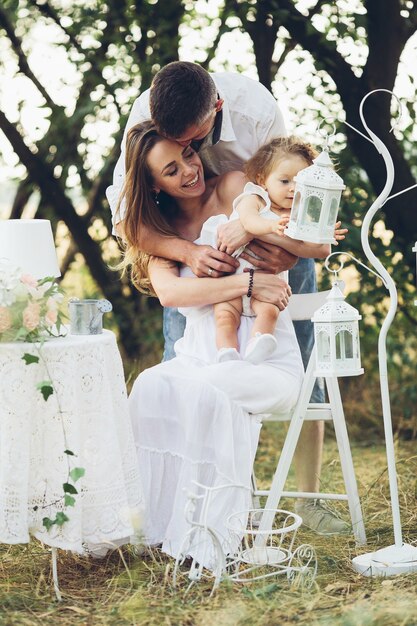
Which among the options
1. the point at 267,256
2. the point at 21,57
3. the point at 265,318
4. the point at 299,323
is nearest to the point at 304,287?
the point at 299,323

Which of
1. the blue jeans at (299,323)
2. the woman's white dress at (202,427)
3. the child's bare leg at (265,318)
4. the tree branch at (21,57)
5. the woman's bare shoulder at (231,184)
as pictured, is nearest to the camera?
the woman's white dress at (202,427)

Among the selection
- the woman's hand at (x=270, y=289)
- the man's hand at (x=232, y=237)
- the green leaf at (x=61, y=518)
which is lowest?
the green leaf at (x=61, y=518)

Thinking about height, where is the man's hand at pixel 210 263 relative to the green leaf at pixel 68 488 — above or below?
above

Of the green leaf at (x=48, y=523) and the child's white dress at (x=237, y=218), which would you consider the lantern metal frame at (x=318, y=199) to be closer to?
the child's white dress at (x=237, y=218)

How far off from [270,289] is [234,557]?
904 mm

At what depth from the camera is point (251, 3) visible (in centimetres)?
505

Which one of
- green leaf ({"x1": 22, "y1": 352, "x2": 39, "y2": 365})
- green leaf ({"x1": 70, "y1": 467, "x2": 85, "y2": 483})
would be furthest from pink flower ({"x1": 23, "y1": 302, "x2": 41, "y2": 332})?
green leaf ({"x1": 70, "y1": 467, "x2": 85, "y2": 483})

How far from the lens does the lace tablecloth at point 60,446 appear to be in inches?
119

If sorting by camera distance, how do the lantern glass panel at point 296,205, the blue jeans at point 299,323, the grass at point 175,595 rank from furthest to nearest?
the blue jeans at point 299,323, the lantern glass panel at point 296,205, the grass at point 175,595

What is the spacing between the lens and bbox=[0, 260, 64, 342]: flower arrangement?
306 centimetres

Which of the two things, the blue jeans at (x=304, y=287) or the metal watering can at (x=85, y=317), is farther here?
the blue jeans at (x=304, y=287)

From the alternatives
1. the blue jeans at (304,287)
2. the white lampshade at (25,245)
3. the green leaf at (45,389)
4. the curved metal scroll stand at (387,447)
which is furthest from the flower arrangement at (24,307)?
the blue jeans at (304,287)

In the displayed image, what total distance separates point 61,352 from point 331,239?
0.88 metres

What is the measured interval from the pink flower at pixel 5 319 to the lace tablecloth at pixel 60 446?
0.18 feet
